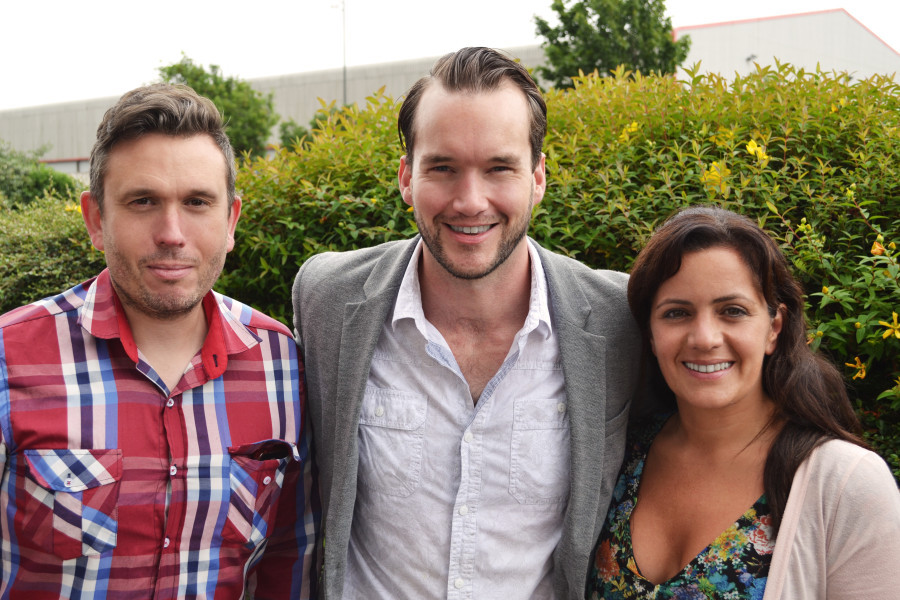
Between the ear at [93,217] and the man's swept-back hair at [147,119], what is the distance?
24 mm

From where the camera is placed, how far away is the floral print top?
6.50ft

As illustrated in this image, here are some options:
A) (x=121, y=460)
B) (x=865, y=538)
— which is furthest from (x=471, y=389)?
(x=865, y=538)

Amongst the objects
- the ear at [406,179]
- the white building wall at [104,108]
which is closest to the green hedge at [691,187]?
the ear at [406,179]

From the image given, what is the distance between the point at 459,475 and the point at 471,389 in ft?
0.93

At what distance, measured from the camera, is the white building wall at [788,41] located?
29.2 meters

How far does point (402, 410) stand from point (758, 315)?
1.14 meters

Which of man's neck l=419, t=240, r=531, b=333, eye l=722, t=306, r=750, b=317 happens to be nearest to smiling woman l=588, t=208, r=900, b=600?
eye l=722, t=306, r=750, b=317

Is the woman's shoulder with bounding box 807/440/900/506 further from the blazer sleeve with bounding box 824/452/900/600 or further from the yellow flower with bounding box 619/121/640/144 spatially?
the yellow flower with bounding box 619/121/640/144

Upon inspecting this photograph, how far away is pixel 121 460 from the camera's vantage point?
2.04 metres

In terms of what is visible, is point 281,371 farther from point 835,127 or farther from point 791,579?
point 835,127

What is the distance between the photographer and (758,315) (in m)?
2.17

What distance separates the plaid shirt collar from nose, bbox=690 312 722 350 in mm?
1382

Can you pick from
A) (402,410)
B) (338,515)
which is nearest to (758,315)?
(402,410)

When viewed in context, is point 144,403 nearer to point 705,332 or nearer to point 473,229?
point 473,229
